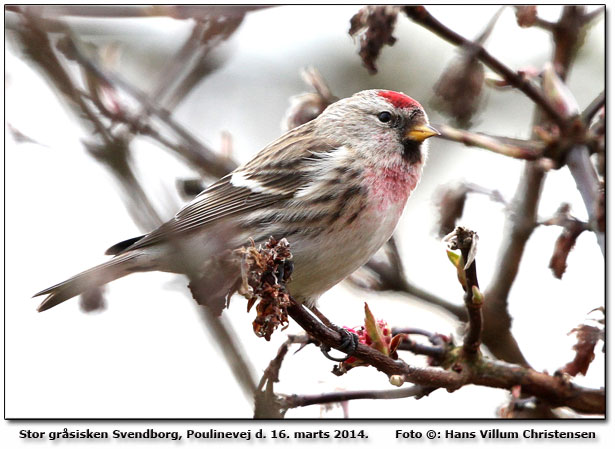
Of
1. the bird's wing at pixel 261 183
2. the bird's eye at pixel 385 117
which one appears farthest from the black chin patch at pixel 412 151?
the bird's wing at pixel 261 183

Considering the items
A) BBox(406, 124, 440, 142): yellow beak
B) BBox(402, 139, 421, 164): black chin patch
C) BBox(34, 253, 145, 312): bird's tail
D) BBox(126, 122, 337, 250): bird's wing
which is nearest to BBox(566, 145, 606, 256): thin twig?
BBox(406, 124, 440, 142): yellow beak

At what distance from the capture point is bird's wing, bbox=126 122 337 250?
272cm

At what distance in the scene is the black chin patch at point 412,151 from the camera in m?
2.84

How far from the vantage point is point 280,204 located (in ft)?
8.86

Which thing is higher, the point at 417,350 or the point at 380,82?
the point at 380,82

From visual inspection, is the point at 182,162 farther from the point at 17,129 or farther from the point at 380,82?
the point at 380,82

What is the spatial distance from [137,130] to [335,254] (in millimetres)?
861

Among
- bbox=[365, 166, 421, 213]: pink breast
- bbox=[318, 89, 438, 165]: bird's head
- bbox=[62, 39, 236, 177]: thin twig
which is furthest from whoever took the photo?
bbox=[318, 89, 438, 165]: bird's head

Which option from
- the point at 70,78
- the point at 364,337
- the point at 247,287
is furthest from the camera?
the point at 364,337

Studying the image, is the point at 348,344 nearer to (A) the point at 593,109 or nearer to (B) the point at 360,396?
(B) the point at 360,396

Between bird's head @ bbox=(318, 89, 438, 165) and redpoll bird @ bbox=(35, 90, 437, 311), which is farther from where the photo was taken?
bird's head @ bbox=(318, 89, 438, 165)

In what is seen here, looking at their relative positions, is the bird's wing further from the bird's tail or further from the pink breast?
the pink breast

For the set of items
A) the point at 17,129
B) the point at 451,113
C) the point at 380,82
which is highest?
the point at 380,82

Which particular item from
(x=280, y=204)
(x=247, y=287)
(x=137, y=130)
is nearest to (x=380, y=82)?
(x=280, y=204)
